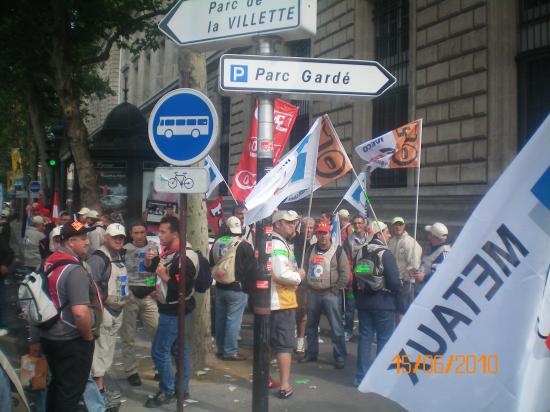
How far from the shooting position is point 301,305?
336 inches

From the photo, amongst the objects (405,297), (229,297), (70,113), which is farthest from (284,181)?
(70,113)

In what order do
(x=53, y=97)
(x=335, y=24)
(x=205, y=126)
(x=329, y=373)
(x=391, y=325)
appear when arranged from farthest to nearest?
(x=53, y=97) < (x=335, y=24) < (x=329, y=373) < (x=391, y=325) < (x=205, y=126)

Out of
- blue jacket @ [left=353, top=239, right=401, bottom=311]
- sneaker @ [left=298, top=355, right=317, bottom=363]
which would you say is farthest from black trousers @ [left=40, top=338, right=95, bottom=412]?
sneaker @ [left=298, top=355, right=317, bottom=363]

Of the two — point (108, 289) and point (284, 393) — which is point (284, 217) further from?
point (108, 289)

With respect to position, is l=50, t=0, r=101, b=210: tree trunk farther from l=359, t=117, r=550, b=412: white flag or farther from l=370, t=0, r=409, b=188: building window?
l=359, t=117, r=550, b=412: white flag

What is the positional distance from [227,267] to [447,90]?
6.96m

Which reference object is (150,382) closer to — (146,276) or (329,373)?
(146,276)

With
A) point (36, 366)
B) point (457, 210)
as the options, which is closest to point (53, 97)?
point (457, 210)

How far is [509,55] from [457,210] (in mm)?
3041

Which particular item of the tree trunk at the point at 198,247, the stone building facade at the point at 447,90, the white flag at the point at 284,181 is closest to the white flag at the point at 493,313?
the white flag at the point at 284,181

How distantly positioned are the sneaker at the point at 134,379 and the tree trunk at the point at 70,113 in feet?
22.4

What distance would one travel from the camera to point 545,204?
8.02 feet

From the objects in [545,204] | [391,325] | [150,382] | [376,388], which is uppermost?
[545,204]

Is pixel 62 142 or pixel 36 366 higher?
pixel 62 142
